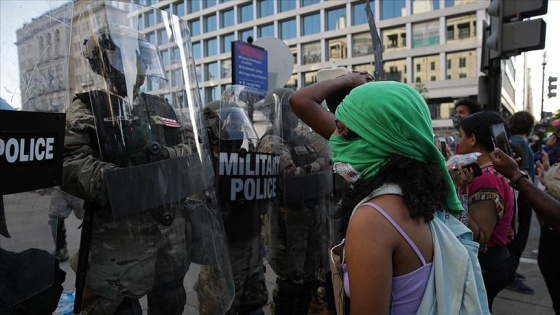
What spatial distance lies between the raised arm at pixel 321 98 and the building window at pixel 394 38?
140ft

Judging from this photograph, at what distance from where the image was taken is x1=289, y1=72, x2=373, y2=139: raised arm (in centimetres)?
201

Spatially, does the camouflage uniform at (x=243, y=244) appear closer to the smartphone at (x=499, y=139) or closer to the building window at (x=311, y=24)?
the smartphone at (x=499, y=139)

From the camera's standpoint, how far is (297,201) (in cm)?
311

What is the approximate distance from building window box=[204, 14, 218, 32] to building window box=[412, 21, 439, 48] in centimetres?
2525

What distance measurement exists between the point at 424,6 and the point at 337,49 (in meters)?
9.73

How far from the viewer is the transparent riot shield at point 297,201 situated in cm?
305


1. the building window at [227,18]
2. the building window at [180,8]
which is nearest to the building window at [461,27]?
the building window at [227,18]

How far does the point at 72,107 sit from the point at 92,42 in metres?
0.31

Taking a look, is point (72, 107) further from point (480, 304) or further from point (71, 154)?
point (480, 304)

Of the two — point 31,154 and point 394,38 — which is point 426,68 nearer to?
point 394,38

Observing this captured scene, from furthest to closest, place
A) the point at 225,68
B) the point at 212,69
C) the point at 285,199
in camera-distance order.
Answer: the point at 212,69 → the point at 225,68 → the point at 285,199

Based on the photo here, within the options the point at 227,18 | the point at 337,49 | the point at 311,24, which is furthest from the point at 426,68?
the point at 227,18

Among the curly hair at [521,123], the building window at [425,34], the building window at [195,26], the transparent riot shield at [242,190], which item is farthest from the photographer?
the building window at [195,26]

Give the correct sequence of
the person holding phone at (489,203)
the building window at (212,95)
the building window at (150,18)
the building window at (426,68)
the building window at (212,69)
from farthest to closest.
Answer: the building window at (212,69) < the building window at (426,68) < the building window at (212,95) < the person holding phone at (489,203) < the building window at (150,18)
